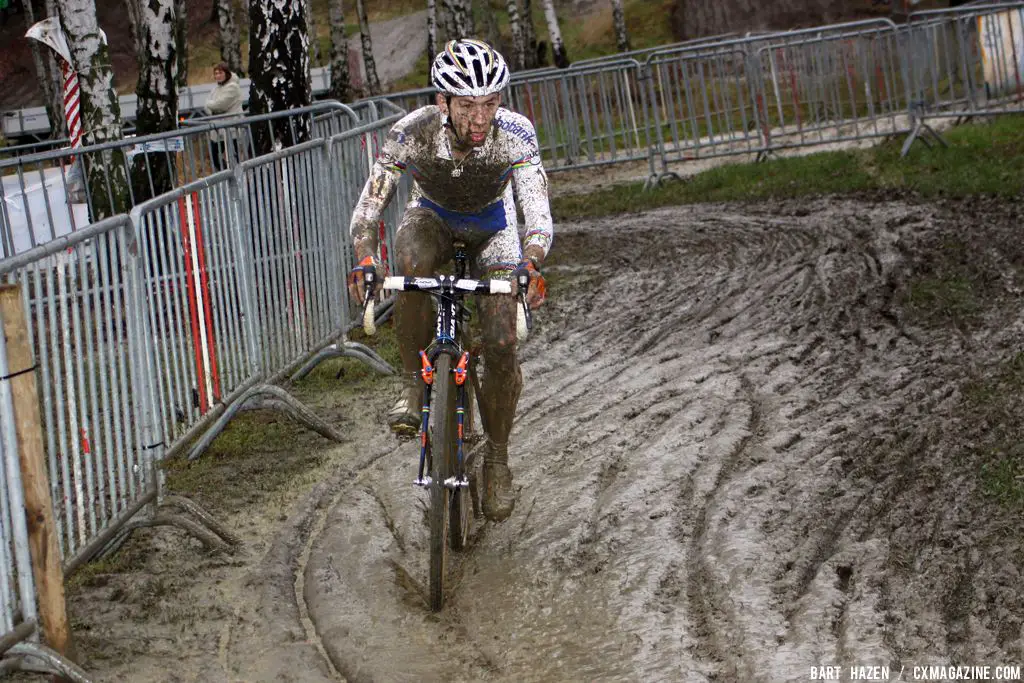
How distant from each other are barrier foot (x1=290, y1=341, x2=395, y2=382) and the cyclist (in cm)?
340

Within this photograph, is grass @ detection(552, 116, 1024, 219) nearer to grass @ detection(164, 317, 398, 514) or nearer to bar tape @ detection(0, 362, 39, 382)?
grass @ detection(164, 317, 398, 514)

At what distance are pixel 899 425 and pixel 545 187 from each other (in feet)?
8.36

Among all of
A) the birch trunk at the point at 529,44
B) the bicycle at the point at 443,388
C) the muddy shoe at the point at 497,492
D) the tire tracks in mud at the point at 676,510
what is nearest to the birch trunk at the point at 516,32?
the birch trunk at the point at 529,44

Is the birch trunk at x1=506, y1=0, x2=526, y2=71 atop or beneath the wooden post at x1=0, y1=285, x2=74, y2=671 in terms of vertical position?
atop

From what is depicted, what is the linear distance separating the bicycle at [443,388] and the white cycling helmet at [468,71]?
0.80 m

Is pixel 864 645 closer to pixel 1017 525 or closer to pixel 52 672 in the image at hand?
pixel 1017 525

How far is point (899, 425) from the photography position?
23.5 ft

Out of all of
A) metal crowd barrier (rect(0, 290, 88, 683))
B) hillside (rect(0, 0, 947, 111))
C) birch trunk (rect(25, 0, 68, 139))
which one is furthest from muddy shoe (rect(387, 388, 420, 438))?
birch trunk (rect(25, 0, 68, 139))

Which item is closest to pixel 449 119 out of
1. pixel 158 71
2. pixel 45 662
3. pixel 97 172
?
pixel 45 662

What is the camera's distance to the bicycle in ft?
17.6

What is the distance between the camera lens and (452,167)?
6.05 m

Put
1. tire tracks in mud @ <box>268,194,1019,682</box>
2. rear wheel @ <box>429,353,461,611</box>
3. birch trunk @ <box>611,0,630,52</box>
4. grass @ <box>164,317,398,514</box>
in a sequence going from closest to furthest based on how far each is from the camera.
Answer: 1. tire tracks in mud @ <box>268,194,1019,682</box>
2. rear wheel @ <box>429,353,461,611</box>
3. grass @ <box>164,317,398,514</box>
4. birch trunk @ <box>611,0,630,52</box>

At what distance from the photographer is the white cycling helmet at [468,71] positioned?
5559 mm

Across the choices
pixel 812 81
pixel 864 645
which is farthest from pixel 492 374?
pixel 812 81
